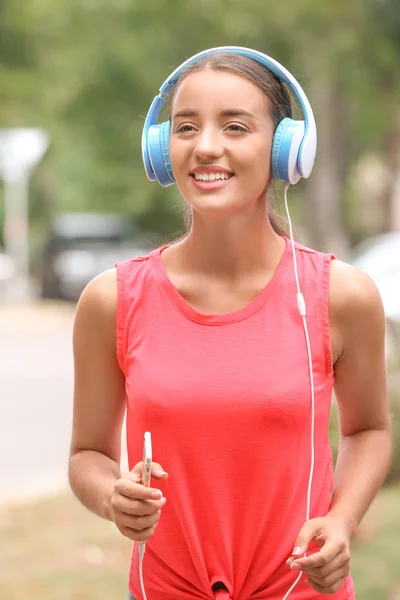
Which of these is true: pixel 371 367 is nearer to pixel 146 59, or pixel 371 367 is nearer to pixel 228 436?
pixel 228 436

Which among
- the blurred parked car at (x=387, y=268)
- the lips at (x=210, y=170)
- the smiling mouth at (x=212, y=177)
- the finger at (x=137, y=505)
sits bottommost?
the blurred parked car at (x=387, y=268)

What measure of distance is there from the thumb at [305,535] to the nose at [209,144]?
2.22ft

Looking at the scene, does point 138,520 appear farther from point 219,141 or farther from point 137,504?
point 219,141

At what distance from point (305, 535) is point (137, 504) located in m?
0.30

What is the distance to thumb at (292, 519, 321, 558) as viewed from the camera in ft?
6.39

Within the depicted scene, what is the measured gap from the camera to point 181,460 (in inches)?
81.4

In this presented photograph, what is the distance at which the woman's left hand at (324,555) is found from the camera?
6.39 ft

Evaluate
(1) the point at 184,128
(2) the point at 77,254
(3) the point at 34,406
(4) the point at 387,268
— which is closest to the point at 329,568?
(1) the point at 184,128

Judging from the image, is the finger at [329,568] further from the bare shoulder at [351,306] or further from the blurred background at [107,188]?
the blurred background at [107,188]

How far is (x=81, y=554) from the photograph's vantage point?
592cm

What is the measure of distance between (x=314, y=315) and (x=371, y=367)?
0.55 ft

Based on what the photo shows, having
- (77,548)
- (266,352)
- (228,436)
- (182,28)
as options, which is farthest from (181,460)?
(182,28)

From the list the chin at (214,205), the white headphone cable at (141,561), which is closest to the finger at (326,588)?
the white headphone cable at (141,561)

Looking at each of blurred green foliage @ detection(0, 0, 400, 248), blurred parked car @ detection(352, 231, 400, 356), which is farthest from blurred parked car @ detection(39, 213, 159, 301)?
blurred parked car @ detection(352, 231, 400, 356)
